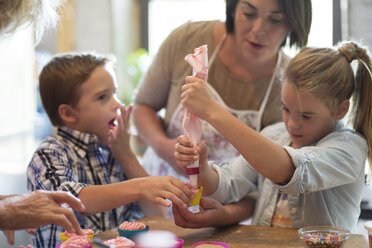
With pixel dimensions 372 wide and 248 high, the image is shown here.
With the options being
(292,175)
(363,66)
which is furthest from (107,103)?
(363,66)

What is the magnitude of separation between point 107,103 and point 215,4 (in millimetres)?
3280

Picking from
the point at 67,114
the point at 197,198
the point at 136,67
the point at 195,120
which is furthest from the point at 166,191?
the point at 136,67

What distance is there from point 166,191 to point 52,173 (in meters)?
0.37

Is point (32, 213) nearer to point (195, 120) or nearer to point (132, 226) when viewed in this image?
point (132, 226)

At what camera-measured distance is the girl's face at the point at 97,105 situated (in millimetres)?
1757

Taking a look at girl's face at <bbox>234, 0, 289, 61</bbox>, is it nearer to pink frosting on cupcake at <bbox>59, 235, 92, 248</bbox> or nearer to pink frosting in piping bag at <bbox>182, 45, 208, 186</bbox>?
pink frosting in piping bag at <bbox>182, 45, 208, 186</bbox>

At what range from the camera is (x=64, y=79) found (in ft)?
5.74

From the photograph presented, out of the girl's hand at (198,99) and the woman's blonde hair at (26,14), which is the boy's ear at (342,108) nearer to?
the girl's hand at (198,99)

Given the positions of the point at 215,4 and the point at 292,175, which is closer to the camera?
the point at 292,175

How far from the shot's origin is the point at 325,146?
150cm

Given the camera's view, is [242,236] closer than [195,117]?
No

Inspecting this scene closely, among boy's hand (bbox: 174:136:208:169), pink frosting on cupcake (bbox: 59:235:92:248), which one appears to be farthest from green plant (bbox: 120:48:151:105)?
pink frosting on cupcake (bbox: 59:235:92:248)

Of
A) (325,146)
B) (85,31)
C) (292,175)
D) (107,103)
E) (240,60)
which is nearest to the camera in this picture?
(292,175)

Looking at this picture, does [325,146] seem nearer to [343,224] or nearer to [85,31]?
[343,224]
